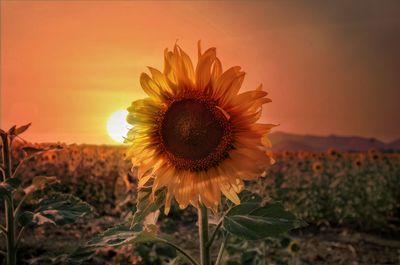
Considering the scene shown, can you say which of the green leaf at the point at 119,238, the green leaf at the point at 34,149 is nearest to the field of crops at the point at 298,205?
the green leaf at the point at 34,149

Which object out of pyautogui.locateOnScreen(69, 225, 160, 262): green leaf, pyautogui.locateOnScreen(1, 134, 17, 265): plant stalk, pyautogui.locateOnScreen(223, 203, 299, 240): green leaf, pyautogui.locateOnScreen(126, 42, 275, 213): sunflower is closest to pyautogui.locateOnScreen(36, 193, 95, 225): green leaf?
pyautogui.locateOnScreen(1, 134, 17, 265): plant stalk

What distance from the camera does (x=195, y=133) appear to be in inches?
77.8

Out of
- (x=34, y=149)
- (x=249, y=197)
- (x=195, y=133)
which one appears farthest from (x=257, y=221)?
(x=34, y=149)

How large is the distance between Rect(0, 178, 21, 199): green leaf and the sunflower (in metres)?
0.66

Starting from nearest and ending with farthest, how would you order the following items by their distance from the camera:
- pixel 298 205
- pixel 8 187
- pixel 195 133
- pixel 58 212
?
pixel 195 133 < pixel 8 187 < pixel 58 212 < pixel 298 205

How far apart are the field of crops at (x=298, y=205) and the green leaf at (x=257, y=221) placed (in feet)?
6.54

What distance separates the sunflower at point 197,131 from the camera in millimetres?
1882

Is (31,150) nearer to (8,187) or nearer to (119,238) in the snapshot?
(8,187)

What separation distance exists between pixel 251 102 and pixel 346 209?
696cm

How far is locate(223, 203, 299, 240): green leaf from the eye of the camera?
182 cm

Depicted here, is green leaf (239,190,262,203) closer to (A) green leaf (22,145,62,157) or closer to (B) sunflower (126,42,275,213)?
(B) sunflower (126,42,275,213)

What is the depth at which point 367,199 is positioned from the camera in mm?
8766

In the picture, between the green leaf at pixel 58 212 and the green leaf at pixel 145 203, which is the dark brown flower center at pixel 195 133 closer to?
→ the green leaf at pixel 145 203

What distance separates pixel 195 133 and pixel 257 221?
14.0 inches
